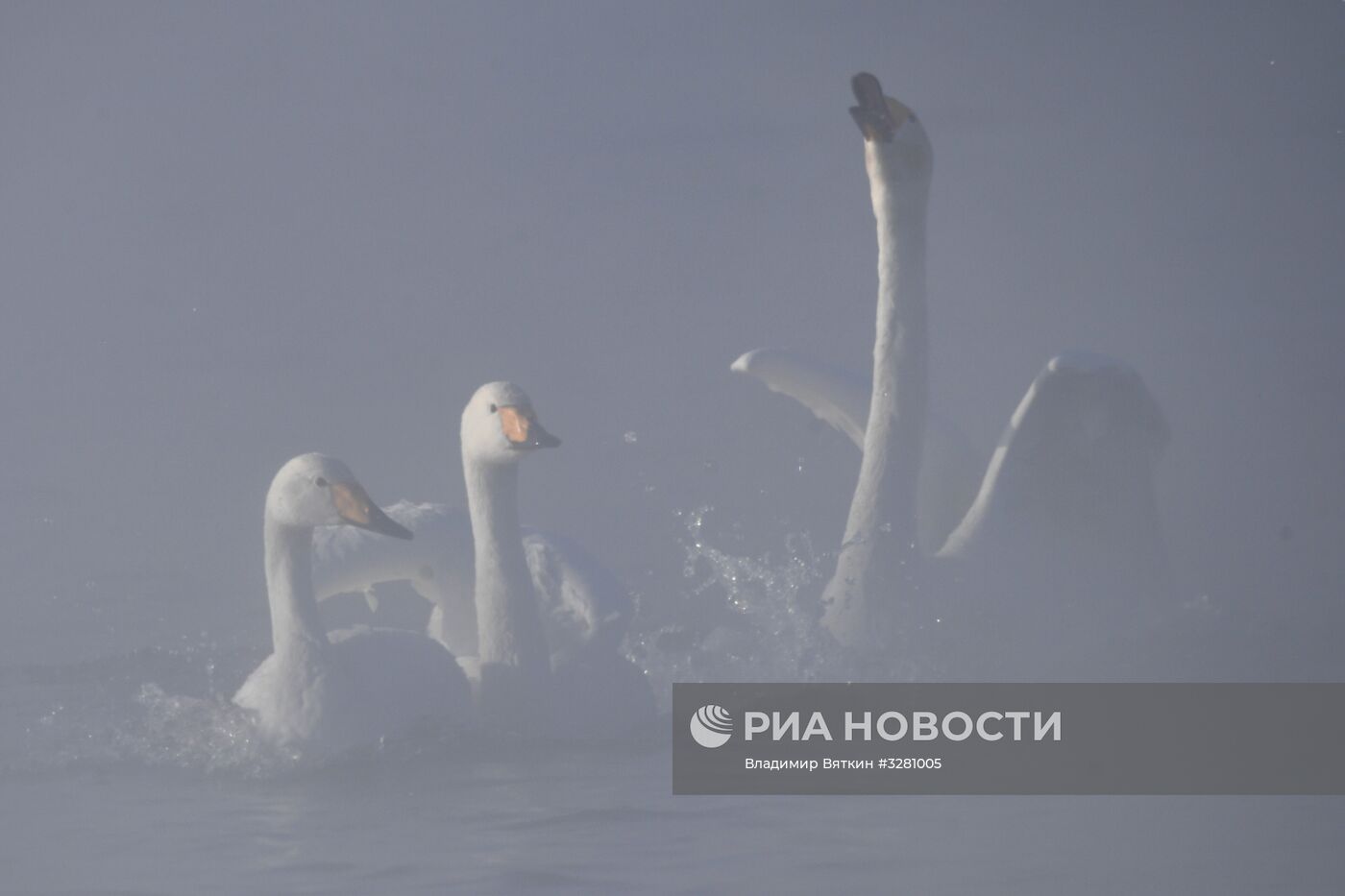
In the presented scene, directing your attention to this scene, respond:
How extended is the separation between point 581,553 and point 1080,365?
1.82m

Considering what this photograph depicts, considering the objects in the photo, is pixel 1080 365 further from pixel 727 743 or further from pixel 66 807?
pixel 66 807

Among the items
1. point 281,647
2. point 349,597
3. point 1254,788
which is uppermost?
point 349,597

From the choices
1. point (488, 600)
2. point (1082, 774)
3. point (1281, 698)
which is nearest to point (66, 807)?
point (488, 600)

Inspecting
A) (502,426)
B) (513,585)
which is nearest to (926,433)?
(513,585)

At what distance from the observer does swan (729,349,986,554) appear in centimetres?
823

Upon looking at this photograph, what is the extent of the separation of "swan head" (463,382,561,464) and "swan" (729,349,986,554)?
1744mm

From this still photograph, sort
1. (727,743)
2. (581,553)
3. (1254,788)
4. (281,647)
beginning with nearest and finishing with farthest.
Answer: (1254,788) → (727,743) → (281,647) → (581,553)

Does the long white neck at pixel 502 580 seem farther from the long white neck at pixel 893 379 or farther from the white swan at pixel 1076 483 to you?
the white swan at pixel 1076 483

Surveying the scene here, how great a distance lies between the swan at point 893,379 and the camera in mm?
7398

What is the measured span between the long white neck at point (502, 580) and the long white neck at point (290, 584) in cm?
57

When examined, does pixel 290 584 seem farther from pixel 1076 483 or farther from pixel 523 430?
pixel 1076 483

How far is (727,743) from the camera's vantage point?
5.80 meters

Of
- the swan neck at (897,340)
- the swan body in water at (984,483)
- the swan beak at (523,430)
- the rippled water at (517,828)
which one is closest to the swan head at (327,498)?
the swan beak at (523,430)

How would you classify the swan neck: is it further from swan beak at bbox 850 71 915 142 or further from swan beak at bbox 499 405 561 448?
swan beak at bbox 499 405 561 448
